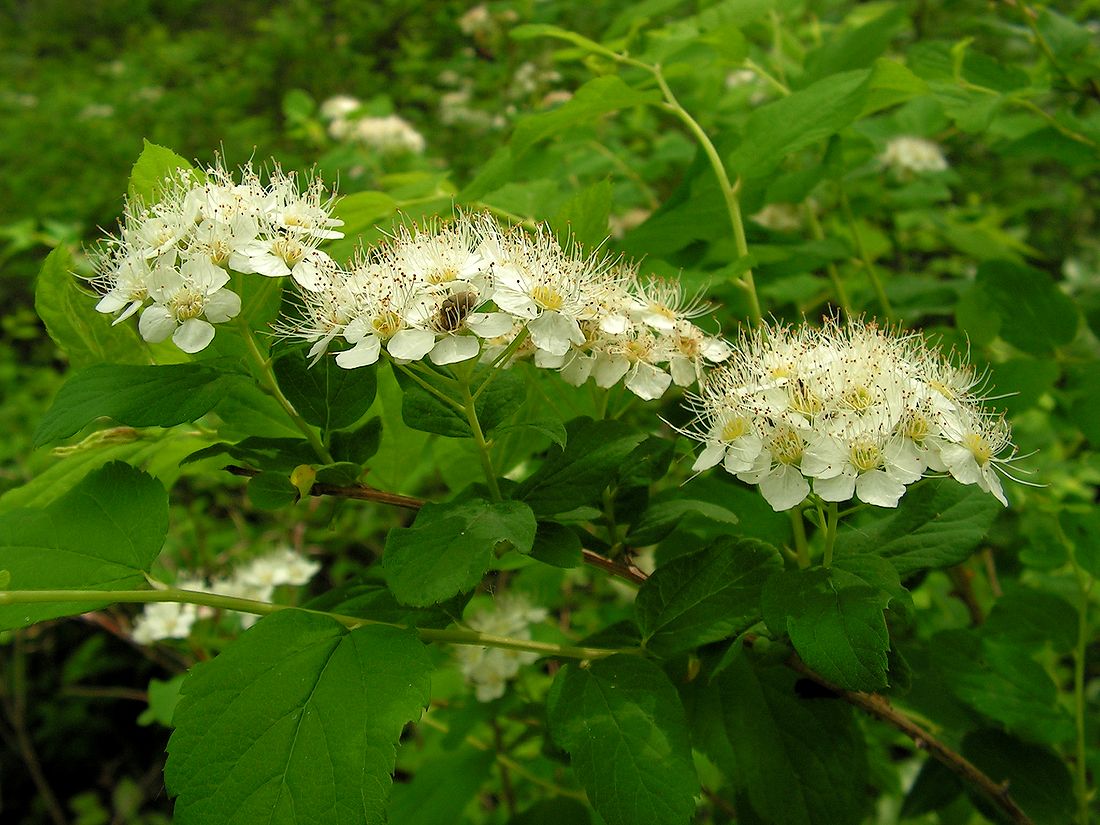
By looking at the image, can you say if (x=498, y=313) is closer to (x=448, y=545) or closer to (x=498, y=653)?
(x=448, y=545)

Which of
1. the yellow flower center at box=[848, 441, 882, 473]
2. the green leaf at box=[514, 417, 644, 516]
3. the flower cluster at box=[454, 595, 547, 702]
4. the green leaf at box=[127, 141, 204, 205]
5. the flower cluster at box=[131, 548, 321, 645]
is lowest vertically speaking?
the flower cluster at box=[131, 548, 321, 645]

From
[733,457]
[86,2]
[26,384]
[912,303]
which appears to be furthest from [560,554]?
[86,2]

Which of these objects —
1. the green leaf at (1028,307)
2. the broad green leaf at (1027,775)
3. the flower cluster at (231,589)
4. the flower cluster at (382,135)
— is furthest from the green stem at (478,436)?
the flower cluster at (382,135)

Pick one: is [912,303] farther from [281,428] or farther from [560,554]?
[281,428]

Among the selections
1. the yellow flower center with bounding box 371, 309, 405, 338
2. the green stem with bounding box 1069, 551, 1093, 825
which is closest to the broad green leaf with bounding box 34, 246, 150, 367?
the yellow flower center with bounding box 371, 309, 405, 338

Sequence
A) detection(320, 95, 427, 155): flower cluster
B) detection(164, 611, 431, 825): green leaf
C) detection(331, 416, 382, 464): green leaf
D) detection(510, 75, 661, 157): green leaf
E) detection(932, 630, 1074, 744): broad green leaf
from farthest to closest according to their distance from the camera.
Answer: detection(320, 95, 427, 155): flower cluster < detection(510, 75, 661, 157): green leaf < detection(932, 630, 1074, 744): broad green leaf < detection(331, 416, 382, 464): green leaf < detection(164, 611, 431, 825): green leaf

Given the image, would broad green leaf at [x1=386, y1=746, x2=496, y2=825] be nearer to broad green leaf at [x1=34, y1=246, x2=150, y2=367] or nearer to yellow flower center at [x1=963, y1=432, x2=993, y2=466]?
broad green leaf at [x1=34, y1=246, x2=150, y2=367]
